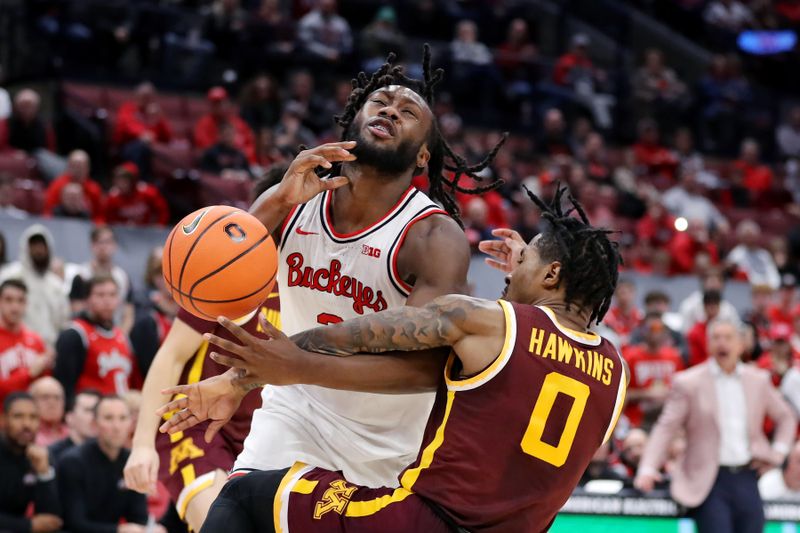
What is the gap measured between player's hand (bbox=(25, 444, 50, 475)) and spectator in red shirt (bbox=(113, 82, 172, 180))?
15.7ft

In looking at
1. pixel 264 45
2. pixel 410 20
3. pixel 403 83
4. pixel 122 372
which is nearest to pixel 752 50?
pixel 410 20

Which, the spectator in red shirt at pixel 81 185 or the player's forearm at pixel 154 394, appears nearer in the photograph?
the player's forearm at pixel 154 394

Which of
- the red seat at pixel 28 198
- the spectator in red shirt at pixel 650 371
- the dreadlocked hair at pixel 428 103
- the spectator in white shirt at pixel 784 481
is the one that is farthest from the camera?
the red seat at pixel 28 198

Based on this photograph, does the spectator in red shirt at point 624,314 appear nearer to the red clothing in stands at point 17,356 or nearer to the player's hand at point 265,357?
the red clothing in stands at point 17,356

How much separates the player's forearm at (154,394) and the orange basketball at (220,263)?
2.98ft

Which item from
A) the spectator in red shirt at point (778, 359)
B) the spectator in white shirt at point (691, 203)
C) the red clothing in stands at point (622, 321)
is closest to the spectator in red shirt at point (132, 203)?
the red clothing in stands at point (622, 321)

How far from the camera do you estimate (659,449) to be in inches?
344

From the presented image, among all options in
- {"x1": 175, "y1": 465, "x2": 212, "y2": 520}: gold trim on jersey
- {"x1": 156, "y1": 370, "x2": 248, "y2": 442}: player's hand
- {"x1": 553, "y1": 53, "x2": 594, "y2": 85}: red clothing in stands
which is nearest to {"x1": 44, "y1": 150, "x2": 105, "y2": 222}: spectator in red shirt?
{"x1": 175, "y1": 465, "x2": 212, "y2": 520}: gold trim on jersey

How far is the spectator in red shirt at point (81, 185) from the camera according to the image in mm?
10984

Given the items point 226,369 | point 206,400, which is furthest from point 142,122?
point 206,400

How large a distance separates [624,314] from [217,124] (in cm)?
484

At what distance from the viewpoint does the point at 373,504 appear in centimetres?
392

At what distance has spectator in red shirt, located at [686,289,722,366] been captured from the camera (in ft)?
38.0

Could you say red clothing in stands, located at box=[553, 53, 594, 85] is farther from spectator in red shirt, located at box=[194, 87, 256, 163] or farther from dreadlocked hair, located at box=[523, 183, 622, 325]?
dreadlocked hair, located at box=[523, 183, 622, 325]
